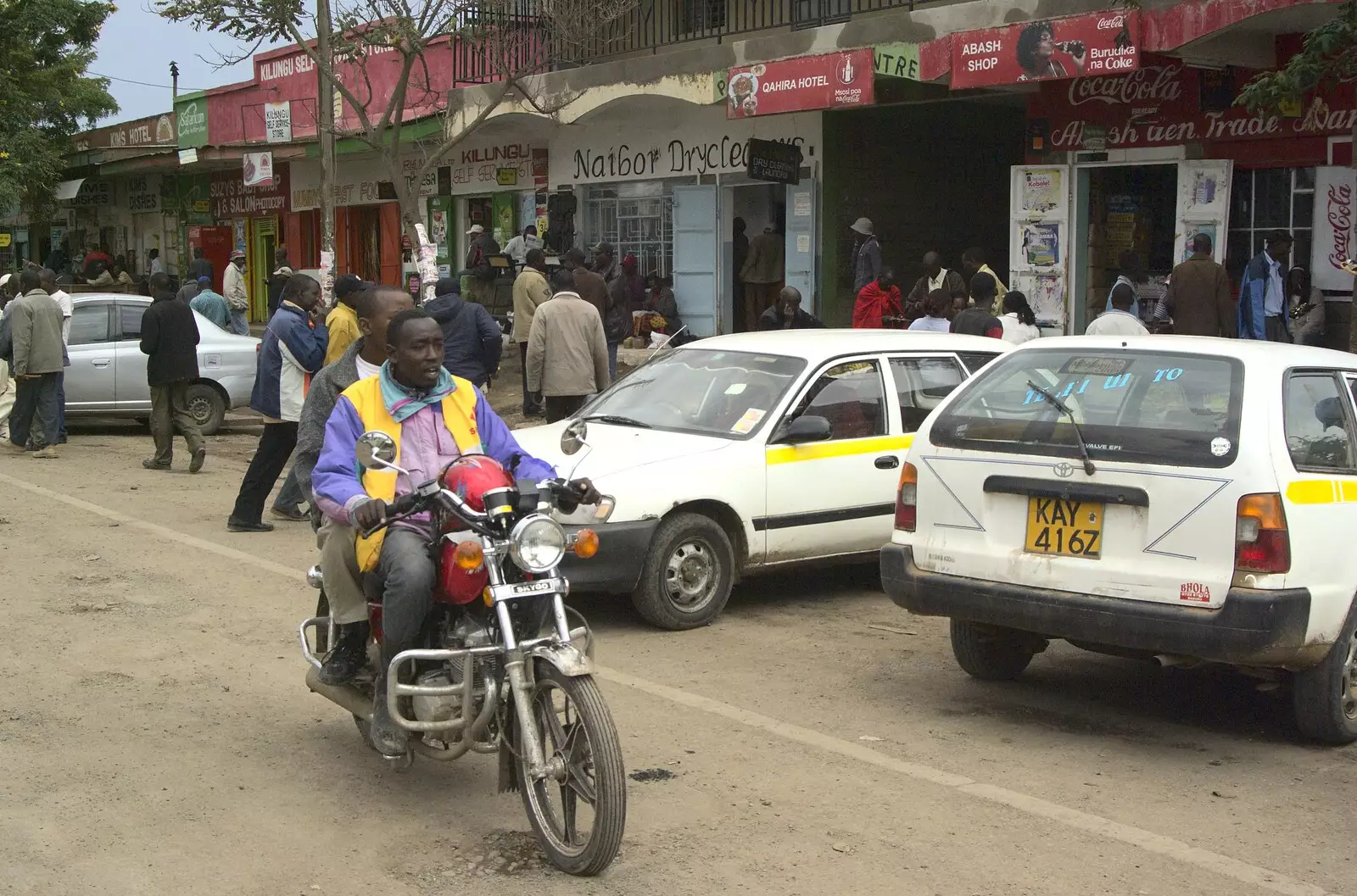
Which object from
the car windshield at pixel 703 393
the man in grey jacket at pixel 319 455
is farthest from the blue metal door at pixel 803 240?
the man in grey jacket at pixel 319 455

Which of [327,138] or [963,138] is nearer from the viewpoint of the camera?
[327,138]

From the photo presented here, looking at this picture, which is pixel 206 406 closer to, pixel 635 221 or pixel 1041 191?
pixel 635 221

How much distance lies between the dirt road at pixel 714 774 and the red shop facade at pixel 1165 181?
25.3ft

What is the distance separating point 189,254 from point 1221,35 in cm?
2881

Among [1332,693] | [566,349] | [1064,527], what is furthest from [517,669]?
[566,349]

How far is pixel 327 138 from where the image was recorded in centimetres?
1838

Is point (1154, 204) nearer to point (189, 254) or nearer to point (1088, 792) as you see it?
point (1088, 792)

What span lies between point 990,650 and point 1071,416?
1.30m

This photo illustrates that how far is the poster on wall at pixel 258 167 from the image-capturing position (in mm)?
25531

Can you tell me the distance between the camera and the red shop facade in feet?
44.2

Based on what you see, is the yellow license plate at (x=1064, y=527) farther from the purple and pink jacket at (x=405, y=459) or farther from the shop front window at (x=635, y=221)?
the shop front window at (x=635, y=221)

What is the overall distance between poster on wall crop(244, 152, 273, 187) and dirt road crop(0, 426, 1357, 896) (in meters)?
18.6

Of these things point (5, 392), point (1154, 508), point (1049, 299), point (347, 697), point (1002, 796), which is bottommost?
point (1002, 796)

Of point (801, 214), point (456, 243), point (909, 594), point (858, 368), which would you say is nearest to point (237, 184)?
point (456, 243)
